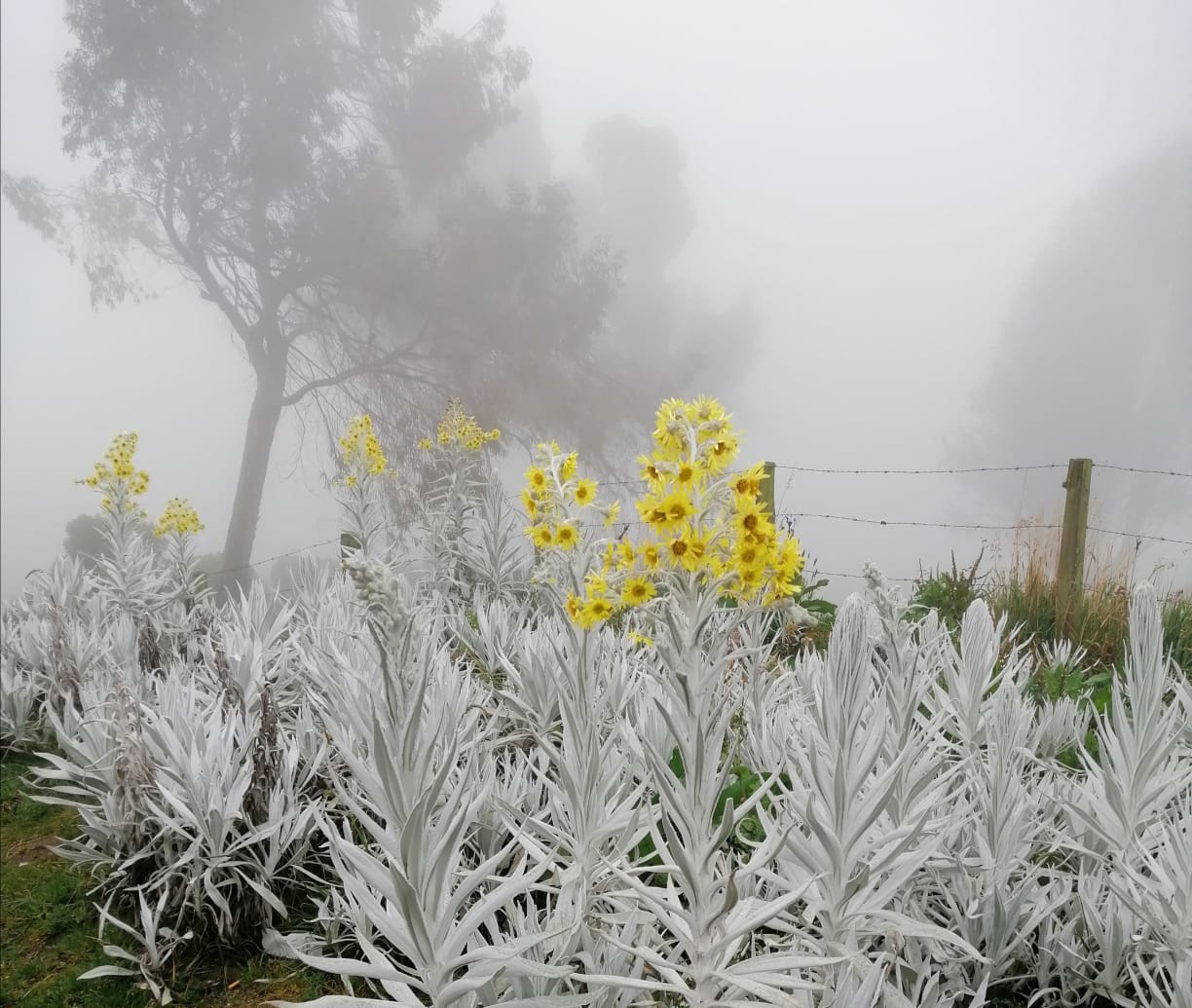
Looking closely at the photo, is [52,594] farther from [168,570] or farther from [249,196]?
[249,196]

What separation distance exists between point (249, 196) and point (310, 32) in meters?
2.75

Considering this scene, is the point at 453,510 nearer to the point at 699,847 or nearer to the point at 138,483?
the point at 138,483

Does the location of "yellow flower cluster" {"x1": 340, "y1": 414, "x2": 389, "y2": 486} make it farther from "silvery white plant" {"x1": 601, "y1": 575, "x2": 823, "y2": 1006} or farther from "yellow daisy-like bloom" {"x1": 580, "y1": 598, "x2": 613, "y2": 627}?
"silvery white plant" {"x1": 601, "y1": 575, "x2": 823, "y2": 1006}

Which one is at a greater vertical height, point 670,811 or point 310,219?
point 310,219

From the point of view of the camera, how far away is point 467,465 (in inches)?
185

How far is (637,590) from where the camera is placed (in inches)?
45.4

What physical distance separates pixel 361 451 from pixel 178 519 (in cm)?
133

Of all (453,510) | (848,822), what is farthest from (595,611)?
(453,510)

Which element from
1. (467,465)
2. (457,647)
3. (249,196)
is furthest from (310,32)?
(457,647)

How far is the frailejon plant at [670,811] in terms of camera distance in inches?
42.0

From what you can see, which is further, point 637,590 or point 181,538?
point 181,538

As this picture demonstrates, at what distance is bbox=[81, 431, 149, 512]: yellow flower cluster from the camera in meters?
3.67

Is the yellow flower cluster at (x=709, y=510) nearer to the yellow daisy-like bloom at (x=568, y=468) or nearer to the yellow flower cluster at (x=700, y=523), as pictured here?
the yellow flower cluster at (x=700, y=523)

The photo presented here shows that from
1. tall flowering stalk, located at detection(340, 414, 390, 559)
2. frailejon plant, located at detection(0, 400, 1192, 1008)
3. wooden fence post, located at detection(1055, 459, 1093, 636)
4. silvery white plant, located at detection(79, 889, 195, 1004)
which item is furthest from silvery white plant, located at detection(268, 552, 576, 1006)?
wooden fence post, located at detection(1055, 459, 1093, 636)
